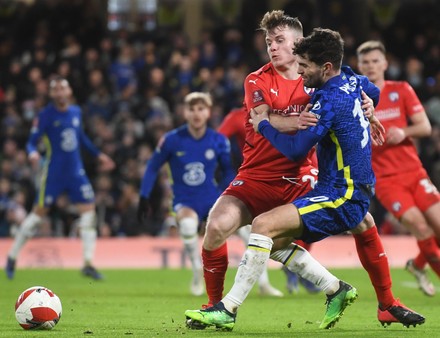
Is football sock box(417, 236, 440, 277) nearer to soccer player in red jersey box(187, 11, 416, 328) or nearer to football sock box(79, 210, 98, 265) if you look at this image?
soccer player in red jersey box(187, 11, 416, 328)

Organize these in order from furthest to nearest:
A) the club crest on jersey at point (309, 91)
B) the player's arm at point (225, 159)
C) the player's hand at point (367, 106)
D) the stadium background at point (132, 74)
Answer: the stadium background at point (132, 74)
the player's arm at point (225, 159)
the club crest on jersey at point (309, 91)
the player's hand at point (367, 106)

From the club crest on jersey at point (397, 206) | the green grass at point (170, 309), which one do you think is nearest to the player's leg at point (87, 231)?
the green grass at point (170, 309)

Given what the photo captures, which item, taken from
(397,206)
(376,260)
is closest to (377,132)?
(376,260)

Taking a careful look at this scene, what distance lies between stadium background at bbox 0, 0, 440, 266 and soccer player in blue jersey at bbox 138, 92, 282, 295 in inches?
217

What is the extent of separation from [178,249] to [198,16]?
9882 mm

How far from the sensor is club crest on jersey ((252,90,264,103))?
733 cm

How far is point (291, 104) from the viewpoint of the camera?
761 cm

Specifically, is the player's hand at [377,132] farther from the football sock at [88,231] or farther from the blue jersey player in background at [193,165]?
the football sock at [88,231]

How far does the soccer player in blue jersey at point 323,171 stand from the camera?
696 cm

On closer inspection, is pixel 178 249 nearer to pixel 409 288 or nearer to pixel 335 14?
pixel 409 288

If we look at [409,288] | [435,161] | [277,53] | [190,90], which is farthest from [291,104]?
[190,90]

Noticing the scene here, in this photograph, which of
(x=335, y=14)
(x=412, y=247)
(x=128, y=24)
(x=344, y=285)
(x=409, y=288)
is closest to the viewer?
(x=344, y=285)

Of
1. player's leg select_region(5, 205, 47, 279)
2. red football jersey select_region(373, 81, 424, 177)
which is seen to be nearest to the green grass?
player's leg select_region(5, 205, 47, 279)

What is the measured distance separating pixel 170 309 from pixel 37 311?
2.28m
